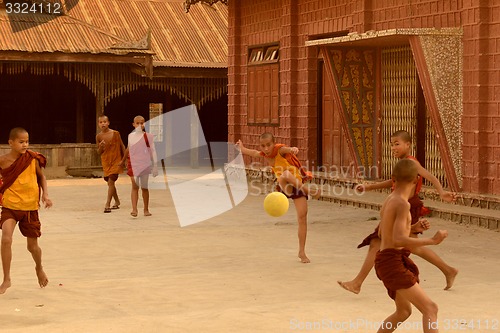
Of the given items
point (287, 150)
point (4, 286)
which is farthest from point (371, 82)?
point (4, 286)

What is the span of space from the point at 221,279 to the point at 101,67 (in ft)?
53.8

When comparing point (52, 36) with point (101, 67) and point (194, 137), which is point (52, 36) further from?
point (194, 137)

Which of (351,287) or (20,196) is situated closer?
(351,287)

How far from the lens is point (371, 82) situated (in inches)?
742

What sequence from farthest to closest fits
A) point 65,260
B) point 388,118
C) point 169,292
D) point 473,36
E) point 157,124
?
point 157,124
point 388,118
point 473,36
point 65,260
point 169,292

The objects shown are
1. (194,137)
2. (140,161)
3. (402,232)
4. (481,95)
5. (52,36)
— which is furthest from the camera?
(194,137)

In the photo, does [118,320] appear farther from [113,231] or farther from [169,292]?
[113,231]

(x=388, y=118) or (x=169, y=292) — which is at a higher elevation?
(x=388, y=118)

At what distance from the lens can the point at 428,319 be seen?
6.12m

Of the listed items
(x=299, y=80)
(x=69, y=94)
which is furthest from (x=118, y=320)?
(x=69, y=94)

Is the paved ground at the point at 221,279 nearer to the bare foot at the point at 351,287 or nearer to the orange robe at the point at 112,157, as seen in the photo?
the bare foot at the point at 351,287

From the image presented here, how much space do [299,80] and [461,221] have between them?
7.53 m

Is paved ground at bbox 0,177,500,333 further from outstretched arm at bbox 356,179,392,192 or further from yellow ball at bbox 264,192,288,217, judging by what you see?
outstretched arm at bbox 356,179,392,192

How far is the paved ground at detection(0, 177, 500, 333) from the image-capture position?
25.1ft
